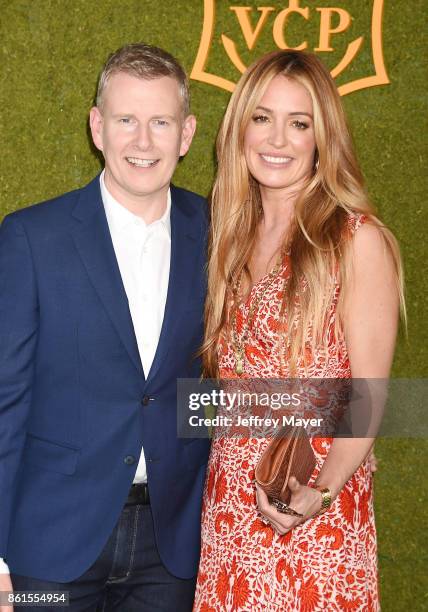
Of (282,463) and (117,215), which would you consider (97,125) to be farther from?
(282,463)

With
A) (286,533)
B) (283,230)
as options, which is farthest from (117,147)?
(286,533)

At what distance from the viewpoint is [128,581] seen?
237cm

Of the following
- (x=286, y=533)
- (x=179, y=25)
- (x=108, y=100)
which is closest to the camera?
(x=286, y=533)

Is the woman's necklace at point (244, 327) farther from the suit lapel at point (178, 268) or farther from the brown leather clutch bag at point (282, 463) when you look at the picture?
the brown leather clutch bag at point (282, 463)

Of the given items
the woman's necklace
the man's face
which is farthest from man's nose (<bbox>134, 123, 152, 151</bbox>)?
the woman's necklace

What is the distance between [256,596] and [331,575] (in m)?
0.21

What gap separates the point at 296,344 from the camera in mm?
2232

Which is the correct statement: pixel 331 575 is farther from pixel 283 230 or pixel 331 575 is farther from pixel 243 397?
pixel 283 230

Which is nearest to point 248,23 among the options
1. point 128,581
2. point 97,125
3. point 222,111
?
point 222,111

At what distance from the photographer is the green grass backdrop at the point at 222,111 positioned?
9.39 feet

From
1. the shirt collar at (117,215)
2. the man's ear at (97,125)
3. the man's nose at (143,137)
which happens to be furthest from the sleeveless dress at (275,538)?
the man's ear at (97,125)

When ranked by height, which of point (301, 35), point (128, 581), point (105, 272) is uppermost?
point (301, 35)

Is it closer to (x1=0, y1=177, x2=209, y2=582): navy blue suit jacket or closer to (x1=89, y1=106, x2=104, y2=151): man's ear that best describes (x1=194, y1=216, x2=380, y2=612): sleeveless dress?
(x1=0, y1=177, x2=209, y2=582): navy blue suit jacket

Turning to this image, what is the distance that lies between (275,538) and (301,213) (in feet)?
2.96
